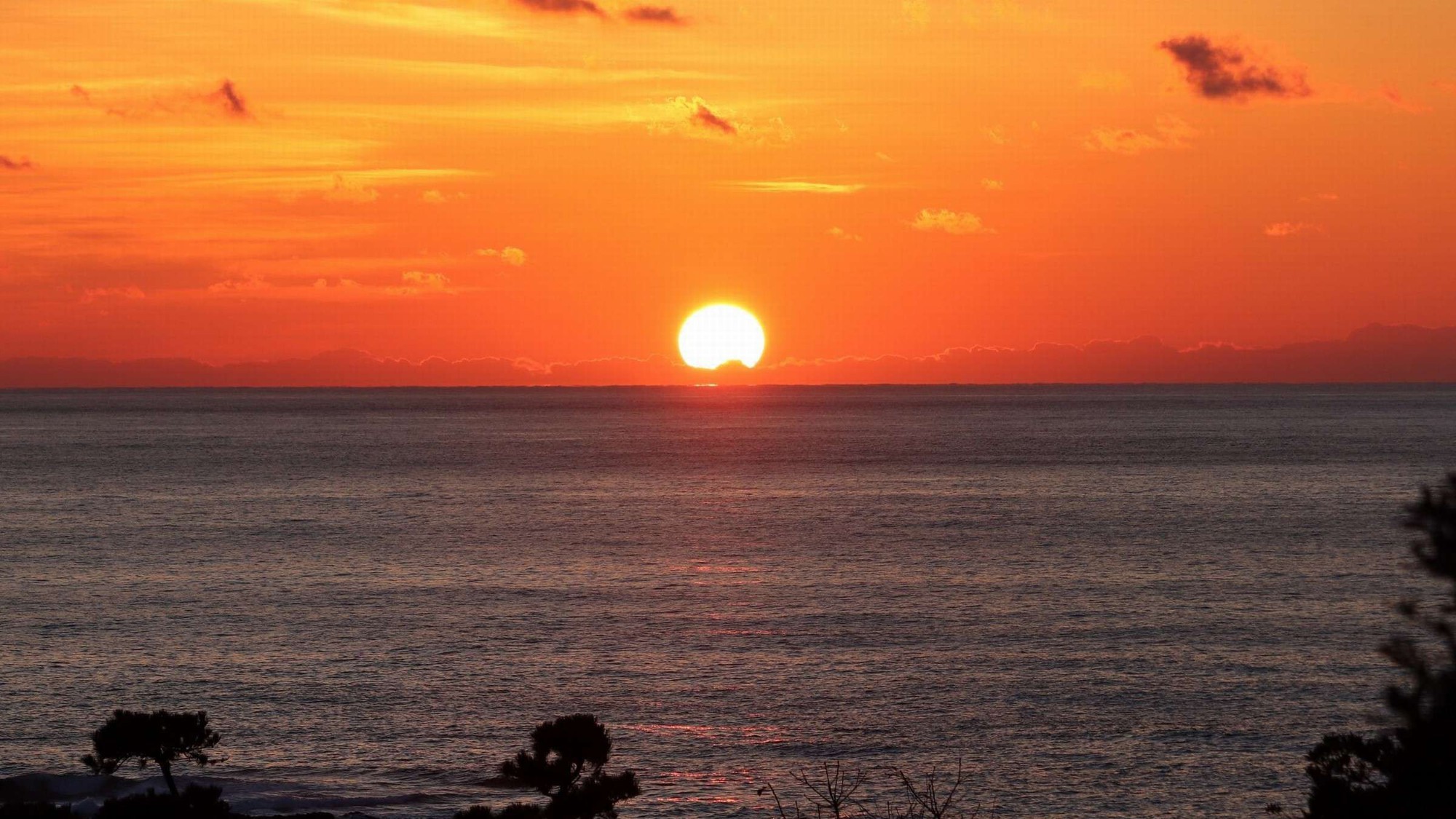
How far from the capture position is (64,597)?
221 ft

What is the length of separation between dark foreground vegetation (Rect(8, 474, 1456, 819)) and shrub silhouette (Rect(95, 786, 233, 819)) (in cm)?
3

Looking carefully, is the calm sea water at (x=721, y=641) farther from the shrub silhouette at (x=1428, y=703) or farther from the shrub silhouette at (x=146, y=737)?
the shrub silhouette at (x=1428, y=703)

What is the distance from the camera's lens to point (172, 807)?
2811 centimetres

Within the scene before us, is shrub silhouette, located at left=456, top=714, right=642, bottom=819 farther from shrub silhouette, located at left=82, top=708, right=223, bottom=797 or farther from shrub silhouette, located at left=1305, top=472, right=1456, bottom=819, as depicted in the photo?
shrub silhouette, located at left=1305, top=472, right=1456, bottom=819

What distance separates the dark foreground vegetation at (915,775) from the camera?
38.0 ft

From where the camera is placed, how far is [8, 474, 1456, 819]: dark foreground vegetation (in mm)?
11570

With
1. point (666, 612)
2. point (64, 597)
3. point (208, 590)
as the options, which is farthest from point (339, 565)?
point (666, 612)

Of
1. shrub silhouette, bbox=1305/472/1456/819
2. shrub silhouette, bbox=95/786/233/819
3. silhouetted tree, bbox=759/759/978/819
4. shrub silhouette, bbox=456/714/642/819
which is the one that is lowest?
silhouetted tree, bbox=759/759/978/819

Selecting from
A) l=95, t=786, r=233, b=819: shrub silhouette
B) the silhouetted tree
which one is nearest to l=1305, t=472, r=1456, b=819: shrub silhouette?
the silhouetted tree

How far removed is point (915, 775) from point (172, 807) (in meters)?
19.3

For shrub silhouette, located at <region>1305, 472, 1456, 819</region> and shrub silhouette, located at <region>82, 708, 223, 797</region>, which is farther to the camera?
shrub silhouette, located at <region>82, 708, 223, 797</region>

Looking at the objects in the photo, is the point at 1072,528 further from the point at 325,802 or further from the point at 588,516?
the point at 325,802

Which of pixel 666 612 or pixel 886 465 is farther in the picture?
pixel 886 465

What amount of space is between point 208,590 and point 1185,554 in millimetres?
56723
